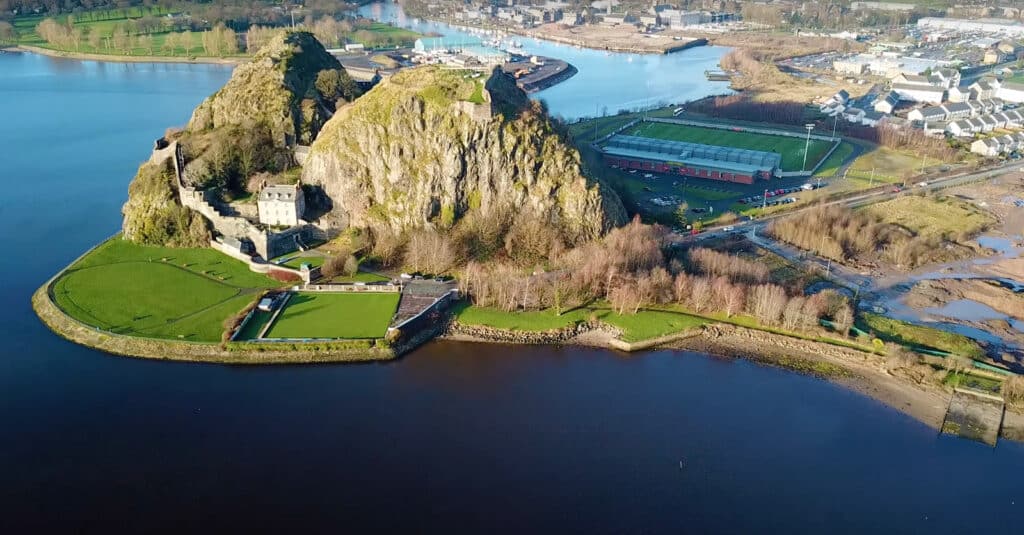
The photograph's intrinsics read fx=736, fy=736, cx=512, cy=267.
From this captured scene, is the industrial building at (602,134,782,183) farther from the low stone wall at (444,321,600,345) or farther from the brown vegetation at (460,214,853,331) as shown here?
the low stone wall at (444,321,600,345)

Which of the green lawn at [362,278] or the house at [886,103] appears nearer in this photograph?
the green lawn at [362,278]

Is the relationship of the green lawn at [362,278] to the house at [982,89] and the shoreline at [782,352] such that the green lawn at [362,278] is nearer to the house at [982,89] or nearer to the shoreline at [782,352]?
the shoreline at [782,352]

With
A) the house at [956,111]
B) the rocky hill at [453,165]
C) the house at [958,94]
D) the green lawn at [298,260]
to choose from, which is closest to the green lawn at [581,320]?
the rocky hill at [453,165]

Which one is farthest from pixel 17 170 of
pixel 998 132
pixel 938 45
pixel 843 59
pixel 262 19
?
pixel 938 45

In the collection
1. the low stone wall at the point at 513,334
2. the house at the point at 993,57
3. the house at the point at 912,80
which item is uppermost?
the house at the point at 993,57

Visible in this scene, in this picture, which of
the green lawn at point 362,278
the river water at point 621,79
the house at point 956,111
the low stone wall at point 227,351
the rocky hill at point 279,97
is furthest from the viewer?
the river water at point 621,79

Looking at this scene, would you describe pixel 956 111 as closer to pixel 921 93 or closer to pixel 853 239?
pixel 921 93
